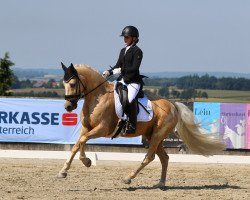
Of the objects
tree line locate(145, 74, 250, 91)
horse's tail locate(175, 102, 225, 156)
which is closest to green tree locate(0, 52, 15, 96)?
tree line locate(145, 74, 250, 91)

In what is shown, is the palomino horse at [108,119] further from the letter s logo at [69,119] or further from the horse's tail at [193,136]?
the letter s logo at [69,119]

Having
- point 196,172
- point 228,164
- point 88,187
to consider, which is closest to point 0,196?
point 88,187

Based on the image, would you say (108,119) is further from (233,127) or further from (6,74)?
(6,74)

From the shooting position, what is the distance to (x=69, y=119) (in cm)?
2194

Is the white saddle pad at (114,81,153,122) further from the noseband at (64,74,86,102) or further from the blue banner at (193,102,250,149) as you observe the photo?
the blue banner at (193,102,250,149)

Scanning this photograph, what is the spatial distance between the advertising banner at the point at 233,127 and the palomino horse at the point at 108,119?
8.82 m

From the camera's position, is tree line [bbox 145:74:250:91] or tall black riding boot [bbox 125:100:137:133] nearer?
tall black riding boot [bbox 125:100:137:133]

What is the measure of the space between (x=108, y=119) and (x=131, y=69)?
917 millimetres

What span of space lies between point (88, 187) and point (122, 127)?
112 centimetres


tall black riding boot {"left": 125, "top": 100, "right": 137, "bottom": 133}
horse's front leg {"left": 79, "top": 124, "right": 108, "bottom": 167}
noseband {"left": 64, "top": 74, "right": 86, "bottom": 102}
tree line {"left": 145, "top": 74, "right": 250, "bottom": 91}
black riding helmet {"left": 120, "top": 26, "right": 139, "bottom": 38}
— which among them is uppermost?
black riding helmet {"left": 120, "top": 26, "right": 139, "bottom": 38}

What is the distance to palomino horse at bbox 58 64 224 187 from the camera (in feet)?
38.1

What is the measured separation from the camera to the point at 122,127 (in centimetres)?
1214

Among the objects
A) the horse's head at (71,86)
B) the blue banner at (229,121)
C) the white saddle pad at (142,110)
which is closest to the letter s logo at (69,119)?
the blue banner at (229,121)

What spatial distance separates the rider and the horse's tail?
1.29 meters
